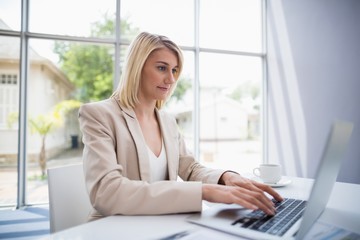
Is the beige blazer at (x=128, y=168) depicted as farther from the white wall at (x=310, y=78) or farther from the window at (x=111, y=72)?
the window at (x=111, y=72)

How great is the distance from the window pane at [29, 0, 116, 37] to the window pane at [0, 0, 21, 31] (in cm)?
14

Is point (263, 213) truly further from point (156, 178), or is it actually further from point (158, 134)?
point (158, 134)

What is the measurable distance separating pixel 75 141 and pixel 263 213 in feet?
11.2

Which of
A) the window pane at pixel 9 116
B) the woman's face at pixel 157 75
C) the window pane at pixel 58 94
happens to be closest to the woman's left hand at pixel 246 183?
the woman's face at pixel 157 75

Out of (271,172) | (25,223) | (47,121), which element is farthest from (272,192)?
(47,121)

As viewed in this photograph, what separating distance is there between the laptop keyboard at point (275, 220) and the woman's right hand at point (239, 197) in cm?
2

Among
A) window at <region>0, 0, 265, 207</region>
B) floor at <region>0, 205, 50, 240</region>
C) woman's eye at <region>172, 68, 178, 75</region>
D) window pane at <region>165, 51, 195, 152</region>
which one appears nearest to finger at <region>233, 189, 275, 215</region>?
woman's eye at <region>172, 68, 178, 75</region>

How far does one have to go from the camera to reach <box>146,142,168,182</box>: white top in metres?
1.19

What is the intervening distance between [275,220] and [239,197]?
0.12 metres

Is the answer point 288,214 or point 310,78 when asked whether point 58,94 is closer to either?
point 310,78

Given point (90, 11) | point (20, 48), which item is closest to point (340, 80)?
point (90, 11)

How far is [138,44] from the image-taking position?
1256 millimetres

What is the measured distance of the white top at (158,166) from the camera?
1186 millimetres

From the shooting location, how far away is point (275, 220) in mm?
711
